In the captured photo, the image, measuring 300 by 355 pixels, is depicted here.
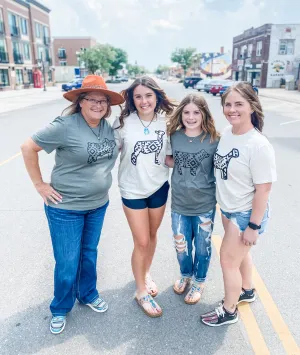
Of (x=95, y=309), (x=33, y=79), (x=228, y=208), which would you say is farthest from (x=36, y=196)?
(x=33, y=79)

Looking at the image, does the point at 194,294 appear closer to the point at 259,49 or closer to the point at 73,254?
the point at 73,254

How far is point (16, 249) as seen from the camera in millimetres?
3789

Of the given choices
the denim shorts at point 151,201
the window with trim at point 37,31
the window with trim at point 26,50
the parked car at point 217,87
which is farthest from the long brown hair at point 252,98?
the window with trim at point 37,31

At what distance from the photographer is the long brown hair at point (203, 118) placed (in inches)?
102

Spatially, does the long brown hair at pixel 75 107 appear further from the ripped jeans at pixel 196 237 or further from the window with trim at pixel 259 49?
the window with trim at pixel 259 49

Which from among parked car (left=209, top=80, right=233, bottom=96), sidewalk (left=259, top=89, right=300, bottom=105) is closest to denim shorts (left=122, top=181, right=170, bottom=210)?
sidewalk (left=259, top=89, right=300, bottom=105)

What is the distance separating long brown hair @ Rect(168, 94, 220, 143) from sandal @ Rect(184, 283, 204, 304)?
1338mm

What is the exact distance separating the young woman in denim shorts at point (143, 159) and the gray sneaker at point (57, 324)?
0.66 m

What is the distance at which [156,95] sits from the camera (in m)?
2.71

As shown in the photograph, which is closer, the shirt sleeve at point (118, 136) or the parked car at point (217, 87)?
the shirt sleeve at point (118, 136)

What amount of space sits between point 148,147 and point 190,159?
1.13 ft

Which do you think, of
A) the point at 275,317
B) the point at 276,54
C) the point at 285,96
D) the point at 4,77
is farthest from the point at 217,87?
the point at 275,317

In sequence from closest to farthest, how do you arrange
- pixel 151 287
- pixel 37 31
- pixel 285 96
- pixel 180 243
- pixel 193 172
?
pixel 193 172 < pixel 180 243 < pixel 151 287 < pixel 285 96 < pixel 37 31

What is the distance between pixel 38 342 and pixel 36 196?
132 inches
